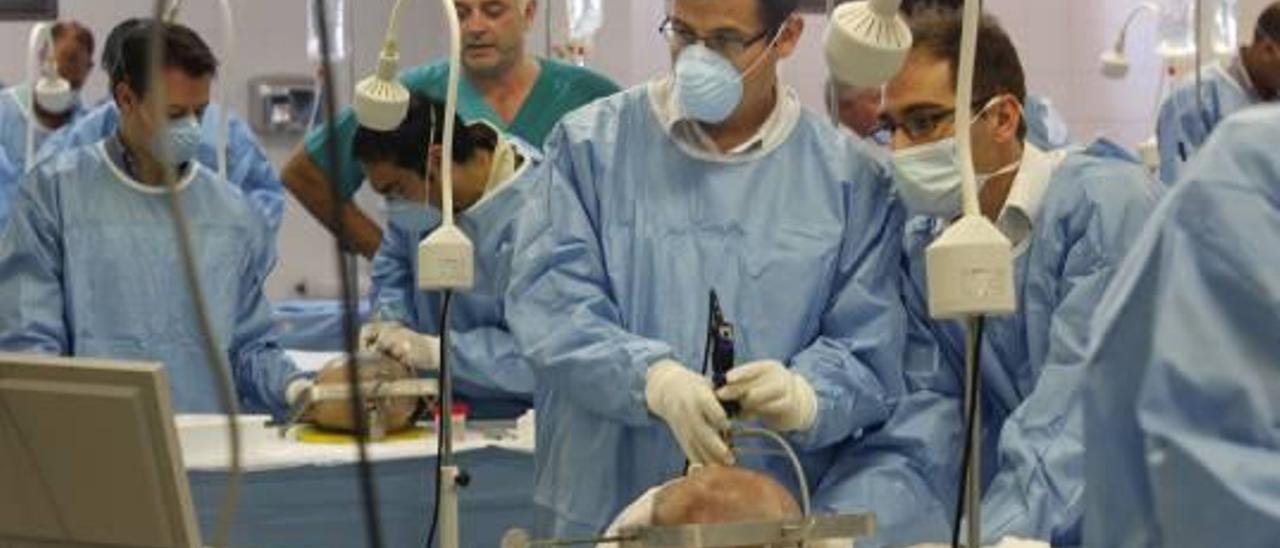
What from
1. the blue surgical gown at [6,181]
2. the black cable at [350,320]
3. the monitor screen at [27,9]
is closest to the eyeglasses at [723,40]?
the black cable at [350,320]

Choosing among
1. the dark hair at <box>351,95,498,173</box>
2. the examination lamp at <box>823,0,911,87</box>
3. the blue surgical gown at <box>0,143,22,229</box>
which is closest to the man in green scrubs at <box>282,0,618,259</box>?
the dark hair at <box>351,95,498,173</box>

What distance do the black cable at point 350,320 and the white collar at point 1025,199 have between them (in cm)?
126

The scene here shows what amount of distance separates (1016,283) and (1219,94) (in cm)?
128

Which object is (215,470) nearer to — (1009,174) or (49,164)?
(49,164)

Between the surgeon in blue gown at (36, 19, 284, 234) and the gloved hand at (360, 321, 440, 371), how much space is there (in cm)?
29

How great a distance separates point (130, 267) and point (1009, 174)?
1.56 meters

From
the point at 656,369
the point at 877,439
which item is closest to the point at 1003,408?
the point at 877,439

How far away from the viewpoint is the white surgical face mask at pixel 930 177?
2.40 metres

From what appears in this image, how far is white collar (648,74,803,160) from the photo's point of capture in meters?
2.54

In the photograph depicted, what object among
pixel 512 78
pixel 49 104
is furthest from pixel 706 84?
pixel 49 104

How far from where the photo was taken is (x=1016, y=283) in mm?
2381

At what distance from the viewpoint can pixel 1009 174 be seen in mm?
2488

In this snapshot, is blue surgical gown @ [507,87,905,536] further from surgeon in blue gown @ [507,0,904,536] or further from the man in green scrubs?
the man in green scrubs

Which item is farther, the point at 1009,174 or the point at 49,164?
the point at 49,164
